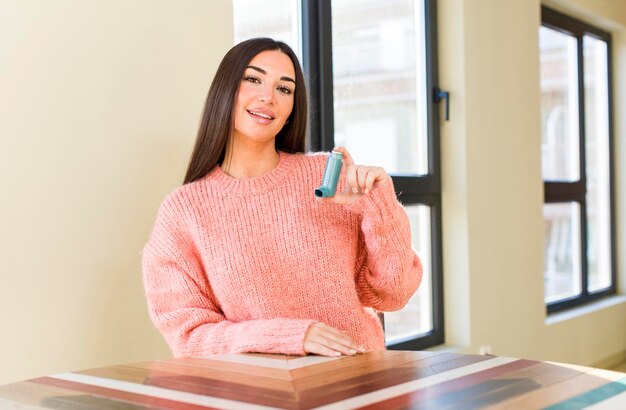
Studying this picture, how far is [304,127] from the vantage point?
1932 mm

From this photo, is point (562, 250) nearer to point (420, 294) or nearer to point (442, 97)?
point (420, 294)

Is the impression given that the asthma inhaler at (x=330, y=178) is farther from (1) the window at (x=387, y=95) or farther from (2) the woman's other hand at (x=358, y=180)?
(1) the window at (x=387, y=95)

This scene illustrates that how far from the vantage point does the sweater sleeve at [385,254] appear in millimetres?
1654

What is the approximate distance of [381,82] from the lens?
307 centimetres

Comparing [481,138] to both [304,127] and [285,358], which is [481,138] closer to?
[304,127]

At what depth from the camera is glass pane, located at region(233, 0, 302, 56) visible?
241 cm

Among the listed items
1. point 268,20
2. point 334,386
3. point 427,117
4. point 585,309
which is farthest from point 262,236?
point 585,309

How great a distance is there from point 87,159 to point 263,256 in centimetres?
47

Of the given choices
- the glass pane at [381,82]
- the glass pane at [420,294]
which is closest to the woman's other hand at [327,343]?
the glass pane at [381,82]

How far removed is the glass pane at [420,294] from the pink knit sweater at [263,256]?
1.42 meters

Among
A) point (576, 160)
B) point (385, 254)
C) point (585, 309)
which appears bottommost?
point (585, 309)

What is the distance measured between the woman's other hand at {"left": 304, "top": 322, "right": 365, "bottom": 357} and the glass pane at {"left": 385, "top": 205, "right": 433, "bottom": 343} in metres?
1.70

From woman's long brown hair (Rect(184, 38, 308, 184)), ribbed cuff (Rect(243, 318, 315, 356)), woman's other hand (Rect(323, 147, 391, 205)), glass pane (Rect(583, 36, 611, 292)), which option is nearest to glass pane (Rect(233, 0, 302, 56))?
woman's long brown hair (Rect(184, 38, 308, 184))

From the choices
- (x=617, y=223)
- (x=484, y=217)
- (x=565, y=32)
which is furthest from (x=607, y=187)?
(x=484, y=217)
